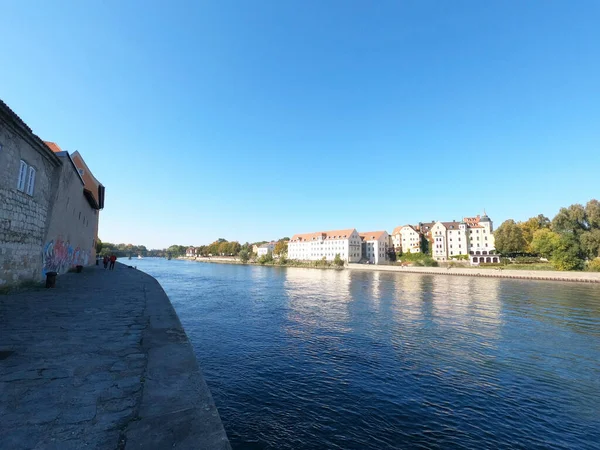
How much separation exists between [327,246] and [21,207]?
3578 inches

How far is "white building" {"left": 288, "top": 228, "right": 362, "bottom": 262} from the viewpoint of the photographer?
3738 inches

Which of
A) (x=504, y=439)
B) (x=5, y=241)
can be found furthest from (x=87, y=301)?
(x=504, y=439)

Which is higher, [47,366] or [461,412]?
[47,366]

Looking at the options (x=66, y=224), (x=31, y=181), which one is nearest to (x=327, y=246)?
(x=66, y=224)

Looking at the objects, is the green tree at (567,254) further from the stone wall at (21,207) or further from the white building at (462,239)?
the stone wall at (21,207)

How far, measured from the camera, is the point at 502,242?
69.0 metres

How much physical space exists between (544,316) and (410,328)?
33.4 feet

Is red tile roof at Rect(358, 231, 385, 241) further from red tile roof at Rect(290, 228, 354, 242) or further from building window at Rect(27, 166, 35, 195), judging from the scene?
building window at Rect(27, 166, 35, 195)

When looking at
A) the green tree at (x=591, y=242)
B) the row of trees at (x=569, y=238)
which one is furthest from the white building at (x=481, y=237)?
the green tree at (x=591, y=242)

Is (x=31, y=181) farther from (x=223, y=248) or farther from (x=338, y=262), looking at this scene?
(x=223, y=248)

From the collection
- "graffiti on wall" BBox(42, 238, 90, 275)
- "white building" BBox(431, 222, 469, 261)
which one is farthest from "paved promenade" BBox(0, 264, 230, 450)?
"white building" BBox(431, 222, 469, 261)

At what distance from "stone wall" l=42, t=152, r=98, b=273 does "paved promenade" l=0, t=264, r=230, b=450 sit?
10.7 m

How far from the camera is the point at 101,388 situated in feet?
11.7

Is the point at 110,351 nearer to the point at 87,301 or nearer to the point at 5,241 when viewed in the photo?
the point at 87,301
